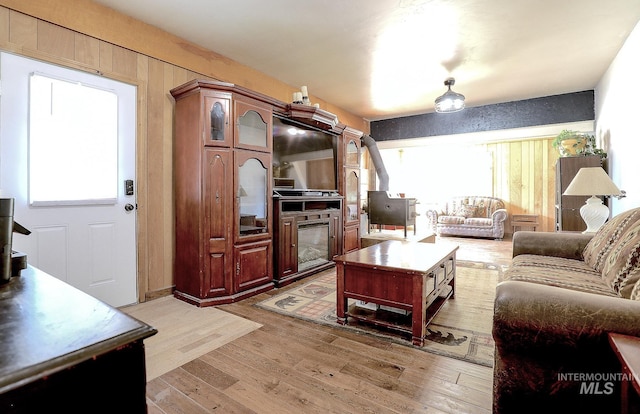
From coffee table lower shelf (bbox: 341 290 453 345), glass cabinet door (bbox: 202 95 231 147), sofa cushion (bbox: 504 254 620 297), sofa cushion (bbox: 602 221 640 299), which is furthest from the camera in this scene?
glass cabinet door (bbox: 202 95 231 147)

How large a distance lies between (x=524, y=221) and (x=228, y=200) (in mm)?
6384

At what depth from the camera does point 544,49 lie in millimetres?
3492

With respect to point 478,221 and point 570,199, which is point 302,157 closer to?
point 570,199

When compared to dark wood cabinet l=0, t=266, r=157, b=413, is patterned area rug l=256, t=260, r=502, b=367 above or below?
below

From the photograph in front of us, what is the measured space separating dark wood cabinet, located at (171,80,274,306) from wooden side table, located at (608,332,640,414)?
256 centimetres

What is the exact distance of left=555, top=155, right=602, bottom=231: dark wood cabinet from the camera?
405 cm

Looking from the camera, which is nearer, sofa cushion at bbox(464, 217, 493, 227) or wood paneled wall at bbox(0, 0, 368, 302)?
wood paneled wall at bbox(0, 0, 368, 302)

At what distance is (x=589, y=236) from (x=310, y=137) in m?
2.85

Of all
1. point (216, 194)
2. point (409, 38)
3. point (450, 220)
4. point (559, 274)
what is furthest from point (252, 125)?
point (450, 220)

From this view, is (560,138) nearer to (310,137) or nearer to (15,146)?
(310,137)

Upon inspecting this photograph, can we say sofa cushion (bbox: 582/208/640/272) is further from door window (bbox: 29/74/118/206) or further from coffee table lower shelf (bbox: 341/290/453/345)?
door window (bbox: 29/74/118/206)

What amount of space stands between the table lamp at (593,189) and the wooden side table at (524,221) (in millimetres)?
4061

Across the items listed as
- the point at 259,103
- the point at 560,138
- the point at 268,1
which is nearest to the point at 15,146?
the point at 259,103

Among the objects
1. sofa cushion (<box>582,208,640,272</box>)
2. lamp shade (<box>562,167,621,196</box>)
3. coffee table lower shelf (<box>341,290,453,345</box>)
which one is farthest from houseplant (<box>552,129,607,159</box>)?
coffee table lower shelf (<box>341,290,453,345</box>)
